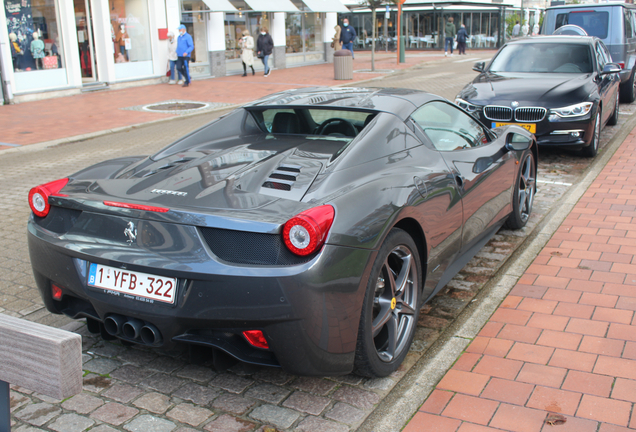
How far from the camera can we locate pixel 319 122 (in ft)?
12.9

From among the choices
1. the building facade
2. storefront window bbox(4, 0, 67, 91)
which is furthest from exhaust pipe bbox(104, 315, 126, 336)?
storefront window bbox(4, 0, 67, 91)

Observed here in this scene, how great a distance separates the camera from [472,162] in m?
4.02

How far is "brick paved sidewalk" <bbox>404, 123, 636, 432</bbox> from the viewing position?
2.71 m

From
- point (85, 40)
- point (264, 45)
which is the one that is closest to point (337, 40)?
point (264, 45)

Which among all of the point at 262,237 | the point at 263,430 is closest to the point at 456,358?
the point at 263,430

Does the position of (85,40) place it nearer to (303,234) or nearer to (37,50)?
(37,50)

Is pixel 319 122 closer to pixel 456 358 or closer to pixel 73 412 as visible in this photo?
pixel 456 358

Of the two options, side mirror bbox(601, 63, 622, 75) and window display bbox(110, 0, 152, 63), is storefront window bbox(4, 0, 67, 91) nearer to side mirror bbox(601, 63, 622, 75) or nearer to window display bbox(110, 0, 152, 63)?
window display bbox(110, 0, 152, 63)

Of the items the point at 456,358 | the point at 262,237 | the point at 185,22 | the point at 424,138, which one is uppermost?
the point at 185,22

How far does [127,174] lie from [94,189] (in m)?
0.30

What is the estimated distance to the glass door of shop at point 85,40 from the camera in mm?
18734

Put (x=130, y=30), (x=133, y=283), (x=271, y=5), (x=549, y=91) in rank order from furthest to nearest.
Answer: (x=271, y=5)
(x=130, y=30)
(x=549, y=91)
(x=133, y=283)

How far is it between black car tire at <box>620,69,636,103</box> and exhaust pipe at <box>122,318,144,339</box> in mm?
14348

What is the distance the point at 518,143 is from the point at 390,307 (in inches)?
87.5
